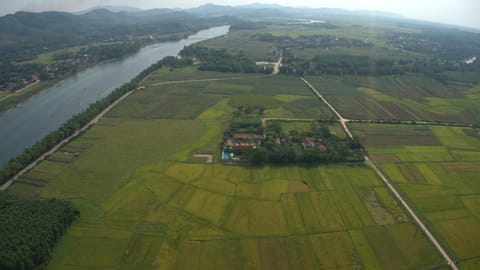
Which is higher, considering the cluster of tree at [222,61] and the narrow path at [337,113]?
the cluster of tree at [222,61]

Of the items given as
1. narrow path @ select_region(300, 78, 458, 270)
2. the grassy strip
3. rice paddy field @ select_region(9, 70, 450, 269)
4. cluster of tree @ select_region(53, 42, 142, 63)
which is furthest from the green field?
cluster of tree @ select_region(53, 42, 142, 63)

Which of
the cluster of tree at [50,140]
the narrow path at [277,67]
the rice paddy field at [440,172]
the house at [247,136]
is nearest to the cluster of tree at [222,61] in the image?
the narrow path at [277,67]

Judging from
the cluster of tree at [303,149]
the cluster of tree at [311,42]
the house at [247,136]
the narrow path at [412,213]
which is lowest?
the narrow path at [412,213]

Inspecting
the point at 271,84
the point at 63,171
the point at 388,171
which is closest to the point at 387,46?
the point at 271,84

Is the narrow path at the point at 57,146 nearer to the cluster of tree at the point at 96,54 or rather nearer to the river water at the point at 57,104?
the river water at the point at 57,104

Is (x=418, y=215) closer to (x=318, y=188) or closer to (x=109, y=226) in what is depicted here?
(x=318, y=188)

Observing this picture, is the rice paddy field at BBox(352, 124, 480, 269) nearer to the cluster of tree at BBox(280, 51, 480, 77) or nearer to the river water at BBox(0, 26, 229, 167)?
the cluster of tree at BBox(280, 51, 480, 77)

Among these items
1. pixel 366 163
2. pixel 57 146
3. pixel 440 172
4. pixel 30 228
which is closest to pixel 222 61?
pixel 57 146

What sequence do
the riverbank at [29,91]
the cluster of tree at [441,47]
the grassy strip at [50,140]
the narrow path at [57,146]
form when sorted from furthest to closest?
the cluster of tree at [441,47], the riverbank at [29,91], the grassy strip at [50,140], the narrow path at [57,146]
